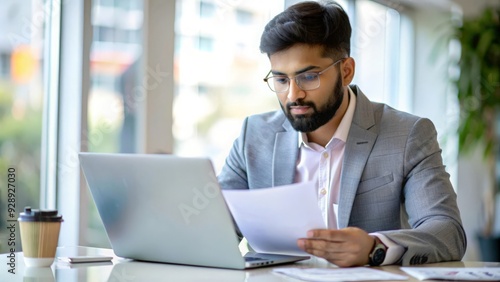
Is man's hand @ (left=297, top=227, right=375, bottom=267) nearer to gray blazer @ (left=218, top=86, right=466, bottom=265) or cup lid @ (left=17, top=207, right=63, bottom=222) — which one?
gray blazer @ (left=218, top=86, right=466, bottom=265)

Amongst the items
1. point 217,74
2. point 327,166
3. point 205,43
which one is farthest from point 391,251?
point 217,74

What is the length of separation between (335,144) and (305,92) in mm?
225

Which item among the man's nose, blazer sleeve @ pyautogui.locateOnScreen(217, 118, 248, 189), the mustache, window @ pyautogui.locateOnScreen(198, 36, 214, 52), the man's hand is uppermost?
window @ pyautogui.locateOnScreen(198, 36, 214, 52)

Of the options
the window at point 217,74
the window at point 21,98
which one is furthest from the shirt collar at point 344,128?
the window at point 217,74

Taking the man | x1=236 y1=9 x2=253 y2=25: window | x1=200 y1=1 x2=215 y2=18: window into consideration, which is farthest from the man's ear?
x1=236 y1=9 x2=253 y2=25: window

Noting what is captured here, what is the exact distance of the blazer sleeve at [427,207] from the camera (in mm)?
1986

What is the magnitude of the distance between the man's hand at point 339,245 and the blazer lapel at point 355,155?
1.67 ft

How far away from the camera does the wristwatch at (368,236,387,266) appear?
6.20ft

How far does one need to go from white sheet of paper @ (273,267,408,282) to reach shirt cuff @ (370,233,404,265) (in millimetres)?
121

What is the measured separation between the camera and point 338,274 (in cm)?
170

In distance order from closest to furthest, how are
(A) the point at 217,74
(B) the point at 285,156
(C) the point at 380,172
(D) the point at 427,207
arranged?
(D) the point at 427,207 < (C) the point at 380,172 < (B) the point at 285,156 < (A) the point at 217,74

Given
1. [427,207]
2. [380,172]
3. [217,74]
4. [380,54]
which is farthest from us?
[380,54]

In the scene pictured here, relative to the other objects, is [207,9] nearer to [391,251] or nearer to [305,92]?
[305,92]

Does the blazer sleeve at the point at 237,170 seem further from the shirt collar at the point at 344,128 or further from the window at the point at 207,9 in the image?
the window at the point at 207,9
